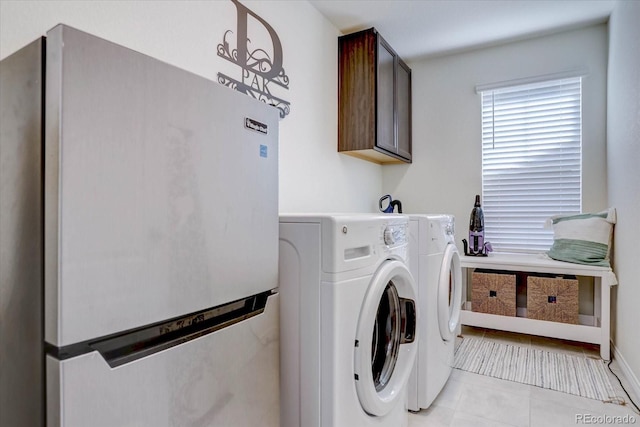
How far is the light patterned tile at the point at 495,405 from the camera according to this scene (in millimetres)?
1788

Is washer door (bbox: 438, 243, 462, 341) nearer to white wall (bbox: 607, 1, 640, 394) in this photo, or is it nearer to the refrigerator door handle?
white wall (bbox: 607, 1, 640, 394)

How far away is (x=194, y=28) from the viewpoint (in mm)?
1602

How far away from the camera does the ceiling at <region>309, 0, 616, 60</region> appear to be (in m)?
2.43

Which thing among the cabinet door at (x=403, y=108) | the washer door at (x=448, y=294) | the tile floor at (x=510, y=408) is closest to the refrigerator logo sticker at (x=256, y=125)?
the washer door at (x=448, y=294)

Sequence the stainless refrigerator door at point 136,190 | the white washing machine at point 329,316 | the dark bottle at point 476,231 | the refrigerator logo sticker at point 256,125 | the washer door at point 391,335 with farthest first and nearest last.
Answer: the dark bottle at point 476,231, the washer door at point 391,335, the white washing machine at point 329,316, the refrigerator logo sticker at point 256,125, the stainless refrigerator door at point 136,190

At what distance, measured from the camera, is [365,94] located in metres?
2.65

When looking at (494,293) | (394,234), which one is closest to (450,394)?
(494,293)

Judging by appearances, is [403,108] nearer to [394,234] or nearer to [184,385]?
[394,234]

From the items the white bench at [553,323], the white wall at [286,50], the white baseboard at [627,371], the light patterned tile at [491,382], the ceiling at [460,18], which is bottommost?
the light patterned tile at [491,382]

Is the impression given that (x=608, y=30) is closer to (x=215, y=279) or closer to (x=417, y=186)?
(x=417, y=186)

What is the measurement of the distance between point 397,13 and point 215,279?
2445 millimetres

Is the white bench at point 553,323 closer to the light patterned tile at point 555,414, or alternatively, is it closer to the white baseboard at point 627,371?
the white baseboard at point 627,371

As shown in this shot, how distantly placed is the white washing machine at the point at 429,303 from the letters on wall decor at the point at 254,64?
1.07 metres

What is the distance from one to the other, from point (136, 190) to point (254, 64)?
1.47m
